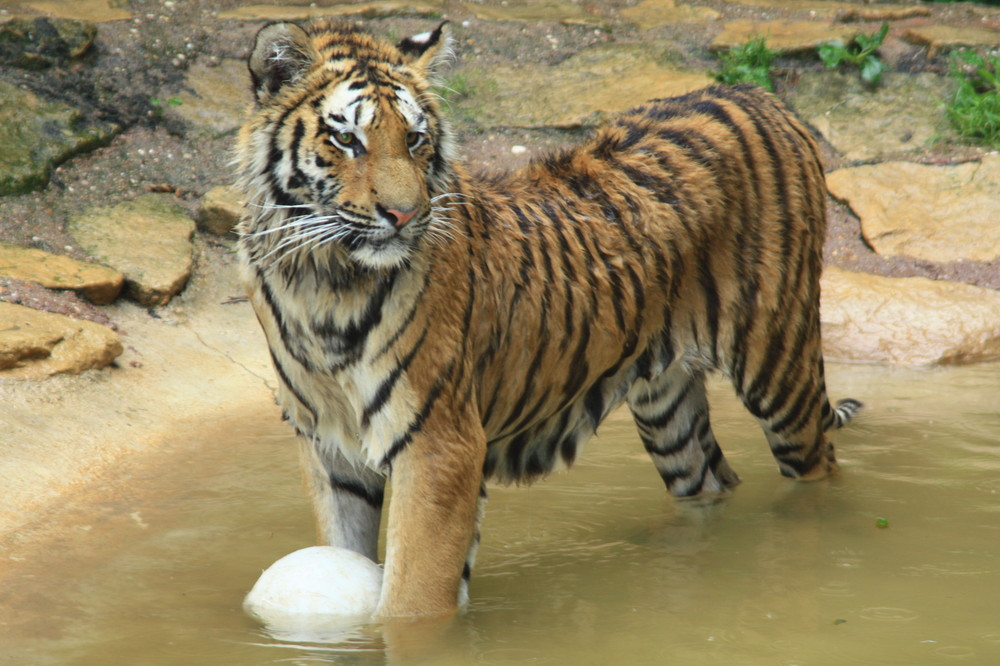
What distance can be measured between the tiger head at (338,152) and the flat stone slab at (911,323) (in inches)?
134

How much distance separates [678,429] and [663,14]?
4488 millimetres

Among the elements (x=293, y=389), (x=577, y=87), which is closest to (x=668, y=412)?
(x=293, y=389)

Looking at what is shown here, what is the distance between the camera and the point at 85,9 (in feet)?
21.7

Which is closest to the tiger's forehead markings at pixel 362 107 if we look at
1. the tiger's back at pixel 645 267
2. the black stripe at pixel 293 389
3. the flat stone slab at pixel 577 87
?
the tiger's back at pixel 645 267

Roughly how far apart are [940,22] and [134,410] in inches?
229

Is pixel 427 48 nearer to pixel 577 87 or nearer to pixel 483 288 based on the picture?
pixel 483 288

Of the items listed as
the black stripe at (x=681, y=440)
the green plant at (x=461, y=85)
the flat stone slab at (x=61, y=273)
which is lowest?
the black stripe at (x=681, y=440)

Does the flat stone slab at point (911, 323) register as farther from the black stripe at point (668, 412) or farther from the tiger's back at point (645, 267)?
the black stripe at point (668, 412)

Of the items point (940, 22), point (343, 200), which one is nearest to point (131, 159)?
point (343, 200)

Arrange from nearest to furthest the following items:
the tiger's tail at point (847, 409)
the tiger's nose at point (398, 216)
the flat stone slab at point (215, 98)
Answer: the tiger's nose at point (398, 216)
the tiger's tail at point (847, 409)
the flat stone slab at point (215, 98)

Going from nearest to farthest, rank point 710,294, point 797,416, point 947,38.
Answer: point 710,294 < point 797,416 < point 947,38

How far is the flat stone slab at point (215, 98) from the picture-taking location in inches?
244

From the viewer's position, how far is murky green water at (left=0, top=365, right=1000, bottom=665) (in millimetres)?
2725

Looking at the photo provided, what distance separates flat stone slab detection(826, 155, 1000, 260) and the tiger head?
398 cm
